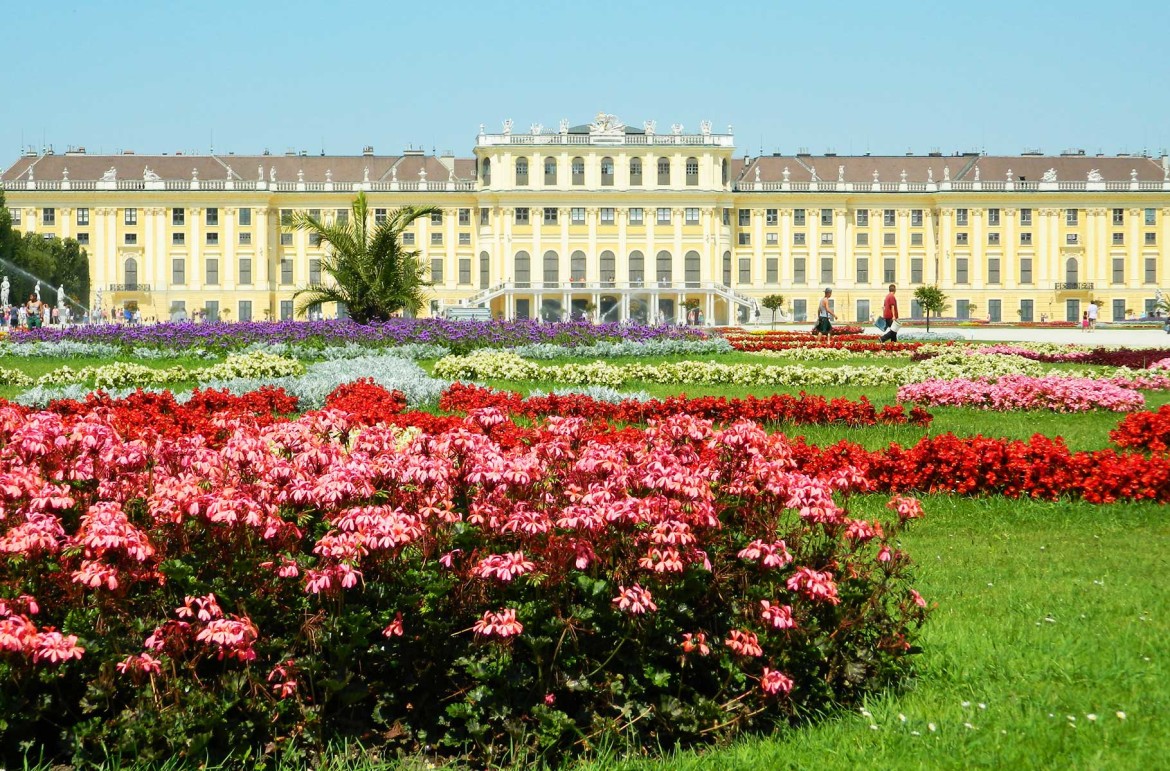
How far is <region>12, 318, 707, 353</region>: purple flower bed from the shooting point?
18703 mm

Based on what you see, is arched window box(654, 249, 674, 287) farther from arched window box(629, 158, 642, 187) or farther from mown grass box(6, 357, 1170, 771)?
mown grass box(6, 357, 1170, 771)

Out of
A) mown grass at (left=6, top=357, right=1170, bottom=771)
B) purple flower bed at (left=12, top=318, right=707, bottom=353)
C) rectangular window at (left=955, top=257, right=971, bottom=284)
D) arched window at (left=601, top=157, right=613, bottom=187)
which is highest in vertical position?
arched window at (left=601, top=157, right=613, bottom=187)

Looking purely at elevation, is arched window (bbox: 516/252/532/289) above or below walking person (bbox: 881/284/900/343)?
above

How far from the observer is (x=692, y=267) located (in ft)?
204

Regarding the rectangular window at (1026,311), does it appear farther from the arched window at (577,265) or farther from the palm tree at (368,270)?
the palm tree at (368,270)

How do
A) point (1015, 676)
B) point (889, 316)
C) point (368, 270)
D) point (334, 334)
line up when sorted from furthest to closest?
point (889, 316) → point (368, 270) → point (334, 334) → point (1015, 676)

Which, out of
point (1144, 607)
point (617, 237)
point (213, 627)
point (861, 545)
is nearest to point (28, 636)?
point (213, 627)

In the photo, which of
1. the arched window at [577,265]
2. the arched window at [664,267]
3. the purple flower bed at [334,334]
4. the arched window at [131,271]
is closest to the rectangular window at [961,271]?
the arched window at [664,267]

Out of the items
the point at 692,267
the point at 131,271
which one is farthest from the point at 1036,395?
the point at 131,271

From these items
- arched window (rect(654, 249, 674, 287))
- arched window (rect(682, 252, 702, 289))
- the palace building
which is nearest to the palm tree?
the palace building

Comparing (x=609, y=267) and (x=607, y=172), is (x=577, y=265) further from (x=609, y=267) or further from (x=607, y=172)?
(x=607, y=172)

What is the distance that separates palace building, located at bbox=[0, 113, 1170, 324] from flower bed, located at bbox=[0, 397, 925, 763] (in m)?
55.6

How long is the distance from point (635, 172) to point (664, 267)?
503cm

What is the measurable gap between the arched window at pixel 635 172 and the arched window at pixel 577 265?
4.48 m
